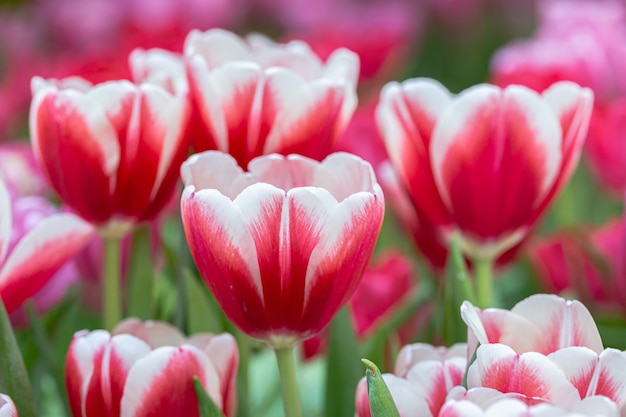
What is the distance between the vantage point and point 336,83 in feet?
1.47

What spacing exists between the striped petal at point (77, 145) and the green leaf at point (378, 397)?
0.17 metres

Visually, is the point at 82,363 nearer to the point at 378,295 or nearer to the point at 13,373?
the point at 13,373

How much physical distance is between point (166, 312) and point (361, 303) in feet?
0.44

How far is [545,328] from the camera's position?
35 cm

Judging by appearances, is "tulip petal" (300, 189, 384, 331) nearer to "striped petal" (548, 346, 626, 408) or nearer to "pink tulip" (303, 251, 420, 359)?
"striped petal" (548, 346, 626, 408)

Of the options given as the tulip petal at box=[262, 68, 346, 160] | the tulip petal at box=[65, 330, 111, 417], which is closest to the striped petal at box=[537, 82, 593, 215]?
the tulip petal at box=[262, 68, 346, 160]

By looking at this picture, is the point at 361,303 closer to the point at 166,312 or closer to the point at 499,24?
the point at 166,312

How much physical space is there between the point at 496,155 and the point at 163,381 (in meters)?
0.19

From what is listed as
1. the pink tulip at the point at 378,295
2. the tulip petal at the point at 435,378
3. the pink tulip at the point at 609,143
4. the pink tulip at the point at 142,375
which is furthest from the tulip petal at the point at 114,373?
the pink tulip at the point at 609,143

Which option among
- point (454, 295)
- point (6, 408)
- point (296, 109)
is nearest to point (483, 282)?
point (454, 295)

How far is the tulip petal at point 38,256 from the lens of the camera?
0.40 meters

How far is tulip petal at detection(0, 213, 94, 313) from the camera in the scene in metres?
0.40

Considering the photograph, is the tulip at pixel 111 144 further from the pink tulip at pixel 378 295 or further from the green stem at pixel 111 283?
the pink tulip at pixel 378 295

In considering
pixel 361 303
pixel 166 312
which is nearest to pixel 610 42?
pixel 361 303
